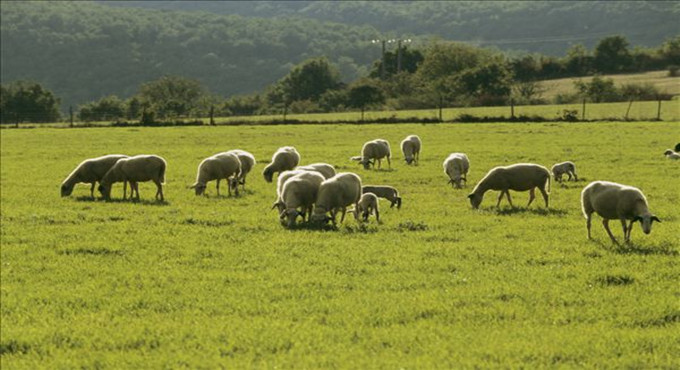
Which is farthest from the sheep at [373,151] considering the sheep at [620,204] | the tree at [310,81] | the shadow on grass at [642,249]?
the tree at [310,81]

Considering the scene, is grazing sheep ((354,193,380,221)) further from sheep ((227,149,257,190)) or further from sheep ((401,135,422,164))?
sheep ((401,135,422,164))

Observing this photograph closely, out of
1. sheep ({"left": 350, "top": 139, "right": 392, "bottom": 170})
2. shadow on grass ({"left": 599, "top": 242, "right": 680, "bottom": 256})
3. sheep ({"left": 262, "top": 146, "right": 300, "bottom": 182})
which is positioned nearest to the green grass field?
shadow on grass ({"left": 599, "top": 242, "right": 680, "bottom": 256})

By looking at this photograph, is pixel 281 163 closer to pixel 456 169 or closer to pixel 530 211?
pixel 456 169

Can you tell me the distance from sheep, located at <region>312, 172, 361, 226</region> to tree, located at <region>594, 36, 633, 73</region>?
4213 inches

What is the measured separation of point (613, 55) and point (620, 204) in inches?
4285

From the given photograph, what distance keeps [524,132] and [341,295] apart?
3873 cm

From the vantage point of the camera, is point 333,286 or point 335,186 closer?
point 333,286

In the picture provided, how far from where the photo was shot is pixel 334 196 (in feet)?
52.3

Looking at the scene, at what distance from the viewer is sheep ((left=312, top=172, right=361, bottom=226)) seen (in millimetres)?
15871

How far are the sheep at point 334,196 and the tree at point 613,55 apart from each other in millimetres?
107021

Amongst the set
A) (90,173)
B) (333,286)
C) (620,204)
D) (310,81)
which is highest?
(310,81)

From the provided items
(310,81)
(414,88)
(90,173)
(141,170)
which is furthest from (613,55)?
A: (141,170)

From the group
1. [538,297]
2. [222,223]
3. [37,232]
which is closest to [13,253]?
[37,232]

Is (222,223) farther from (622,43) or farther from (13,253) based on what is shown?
(622,43)
